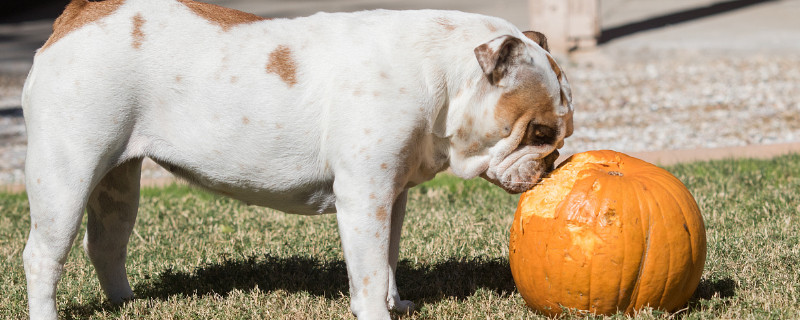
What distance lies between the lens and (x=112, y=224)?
14.0ft

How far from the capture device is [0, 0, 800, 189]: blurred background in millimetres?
8500

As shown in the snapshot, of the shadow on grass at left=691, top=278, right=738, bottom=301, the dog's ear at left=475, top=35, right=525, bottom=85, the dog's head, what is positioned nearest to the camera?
the dog's ear at left=475, top=35, right=525, bottom=85

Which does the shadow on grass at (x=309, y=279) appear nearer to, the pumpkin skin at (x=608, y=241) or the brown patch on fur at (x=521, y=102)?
the pumpkin skin at (x=608, y=241)

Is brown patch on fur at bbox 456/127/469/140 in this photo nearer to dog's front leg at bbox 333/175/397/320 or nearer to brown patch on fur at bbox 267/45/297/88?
dog's front leg at bbox 333/175/397/320

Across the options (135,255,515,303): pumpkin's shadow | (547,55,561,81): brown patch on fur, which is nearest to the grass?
(135,255,515,303): pumpkin's shadow

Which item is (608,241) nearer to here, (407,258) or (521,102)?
(521,102)

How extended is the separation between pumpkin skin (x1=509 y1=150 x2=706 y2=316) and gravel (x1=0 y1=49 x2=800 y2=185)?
414 centimetres

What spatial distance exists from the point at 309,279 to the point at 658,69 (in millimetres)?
8979

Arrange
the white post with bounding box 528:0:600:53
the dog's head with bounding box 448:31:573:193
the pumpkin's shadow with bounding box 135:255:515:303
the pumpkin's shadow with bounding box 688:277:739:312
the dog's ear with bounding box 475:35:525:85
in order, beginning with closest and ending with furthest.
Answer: the dog's ear with bounding box 475:35:525:85 < the dog's head with bounding box 448:31:573:193 < the pumpkin's shadow with bounding box 688:277:739:312 < the pumpkin's shadow with bounding box 135:255:515:303 < the white post with bounding box 528:0:600:53

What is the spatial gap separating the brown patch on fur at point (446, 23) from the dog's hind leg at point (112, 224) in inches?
62.9

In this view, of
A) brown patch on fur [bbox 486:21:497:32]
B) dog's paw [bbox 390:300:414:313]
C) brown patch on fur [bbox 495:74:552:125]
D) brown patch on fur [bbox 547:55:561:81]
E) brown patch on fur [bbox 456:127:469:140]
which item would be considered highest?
brown patch on fur [bbox 486:21:497:32]

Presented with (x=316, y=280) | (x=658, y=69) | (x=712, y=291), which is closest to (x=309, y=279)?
(x=316, y=280)

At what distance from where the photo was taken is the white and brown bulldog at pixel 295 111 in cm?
349

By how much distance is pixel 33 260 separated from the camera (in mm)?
3711
